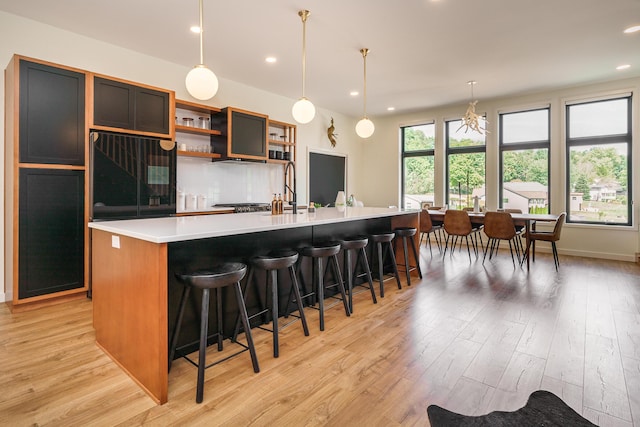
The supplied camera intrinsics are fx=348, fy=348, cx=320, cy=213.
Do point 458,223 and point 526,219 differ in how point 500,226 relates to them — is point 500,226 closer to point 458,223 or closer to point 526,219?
point 526,219

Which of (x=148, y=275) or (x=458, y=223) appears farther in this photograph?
(x=458, y=223)

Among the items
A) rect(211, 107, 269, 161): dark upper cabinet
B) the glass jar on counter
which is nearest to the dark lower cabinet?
the glass jar on counter

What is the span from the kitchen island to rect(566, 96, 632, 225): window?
5.82m

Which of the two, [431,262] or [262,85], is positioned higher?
[262,85]

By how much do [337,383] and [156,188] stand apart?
311 cm

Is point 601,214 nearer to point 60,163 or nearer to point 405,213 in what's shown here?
point 405,213

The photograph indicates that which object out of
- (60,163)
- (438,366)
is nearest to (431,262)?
(438,366)

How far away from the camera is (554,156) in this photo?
20.5 feet

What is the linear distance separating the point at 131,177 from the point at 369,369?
3194mm

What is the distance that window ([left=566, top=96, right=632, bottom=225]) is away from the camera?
228 inches

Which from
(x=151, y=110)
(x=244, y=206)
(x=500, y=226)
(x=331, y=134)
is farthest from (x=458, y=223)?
(x=151, y=110)

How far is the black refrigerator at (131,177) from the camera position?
11.8ft

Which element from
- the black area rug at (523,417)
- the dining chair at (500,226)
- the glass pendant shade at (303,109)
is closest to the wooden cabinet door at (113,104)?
the glass pendant shade at (303,109)

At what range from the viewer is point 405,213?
441 cm
